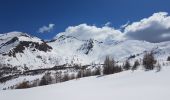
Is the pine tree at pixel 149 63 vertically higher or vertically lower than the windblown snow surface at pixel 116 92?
higher

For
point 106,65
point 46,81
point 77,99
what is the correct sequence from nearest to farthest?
point 77,99 < point 106,65 < point 46,81

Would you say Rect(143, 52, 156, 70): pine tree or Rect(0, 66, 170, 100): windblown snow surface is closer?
Rect(0, 66, 170, 100): windblown snow surface

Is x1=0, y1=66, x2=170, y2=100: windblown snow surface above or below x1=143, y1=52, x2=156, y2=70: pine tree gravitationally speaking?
below

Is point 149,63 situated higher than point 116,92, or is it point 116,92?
point 149,63

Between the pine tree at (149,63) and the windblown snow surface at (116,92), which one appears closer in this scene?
the windblown snow surface at (116,92)

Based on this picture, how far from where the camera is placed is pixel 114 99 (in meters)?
31.2

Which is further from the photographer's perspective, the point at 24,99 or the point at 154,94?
the point at 24,99

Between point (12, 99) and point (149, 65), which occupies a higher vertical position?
point (149, 65)

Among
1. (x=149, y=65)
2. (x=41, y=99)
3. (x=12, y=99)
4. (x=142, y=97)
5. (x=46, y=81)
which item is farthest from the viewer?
(x=46, y=81)

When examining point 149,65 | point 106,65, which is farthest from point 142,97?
point 106,65

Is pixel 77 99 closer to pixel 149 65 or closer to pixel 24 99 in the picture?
pixel 24 99

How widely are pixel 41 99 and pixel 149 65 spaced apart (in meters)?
37.3

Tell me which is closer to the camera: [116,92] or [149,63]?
[116,92]

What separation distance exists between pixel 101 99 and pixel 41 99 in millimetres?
8879
